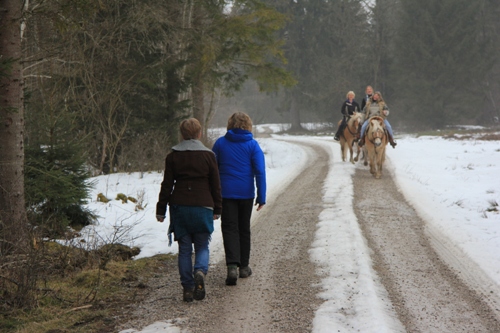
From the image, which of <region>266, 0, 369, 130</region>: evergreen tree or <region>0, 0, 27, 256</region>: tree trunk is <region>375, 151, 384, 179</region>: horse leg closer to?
<region>0, 0, 27, 256</region>: tree trunk

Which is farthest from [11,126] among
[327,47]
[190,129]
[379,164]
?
[327,47]

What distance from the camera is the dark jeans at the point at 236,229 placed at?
6.51 metres

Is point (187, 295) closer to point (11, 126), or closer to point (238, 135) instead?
point (238, 135)

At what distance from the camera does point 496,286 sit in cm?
608

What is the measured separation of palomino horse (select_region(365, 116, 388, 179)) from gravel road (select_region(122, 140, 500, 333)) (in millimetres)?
5519

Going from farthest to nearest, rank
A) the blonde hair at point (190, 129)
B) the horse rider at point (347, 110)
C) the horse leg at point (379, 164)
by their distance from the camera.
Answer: the horse rider at point (347, 110), the horse leg at point (379, 164), the blonde hair at point (190, 129)

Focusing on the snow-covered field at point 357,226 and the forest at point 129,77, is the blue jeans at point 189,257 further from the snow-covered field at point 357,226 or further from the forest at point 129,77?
the forest at point 129,77

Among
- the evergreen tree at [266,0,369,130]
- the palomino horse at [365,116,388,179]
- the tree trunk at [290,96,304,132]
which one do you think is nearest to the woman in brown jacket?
the palomino horse at [365,116,388,179]

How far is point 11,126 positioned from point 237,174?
2.89m

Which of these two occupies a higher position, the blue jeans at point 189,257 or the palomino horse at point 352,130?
the palomino horse at point 352,130

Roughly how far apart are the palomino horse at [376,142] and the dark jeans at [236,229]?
29.9ft

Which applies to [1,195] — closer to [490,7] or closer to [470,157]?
[470,157]

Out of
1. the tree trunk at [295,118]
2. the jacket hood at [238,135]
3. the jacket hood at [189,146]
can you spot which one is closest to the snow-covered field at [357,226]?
the jacket hood at [189,146]

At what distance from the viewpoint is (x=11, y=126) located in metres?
6.81
